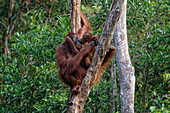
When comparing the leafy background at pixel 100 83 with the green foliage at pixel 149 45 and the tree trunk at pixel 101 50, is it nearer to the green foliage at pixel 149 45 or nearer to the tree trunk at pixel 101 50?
the green foliage at pixel 149 45

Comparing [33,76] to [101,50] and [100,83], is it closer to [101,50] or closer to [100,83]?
[100,83]

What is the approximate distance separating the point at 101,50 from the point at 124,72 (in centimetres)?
185

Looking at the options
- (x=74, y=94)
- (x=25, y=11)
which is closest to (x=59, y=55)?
(x=74, y=94)

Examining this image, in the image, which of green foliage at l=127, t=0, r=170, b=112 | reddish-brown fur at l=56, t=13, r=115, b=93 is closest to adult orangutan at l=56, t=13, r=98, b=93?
reddish-brown fur at l=56, t=13, r=115, b=93

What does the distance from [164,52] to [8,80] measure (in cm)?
368

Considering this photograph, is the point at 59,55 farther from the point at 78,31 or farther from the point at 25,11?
the point at 25,11

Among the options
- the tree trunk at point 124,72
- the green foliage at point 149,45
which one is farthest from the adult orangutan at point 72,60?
the green foliage at point 149,45

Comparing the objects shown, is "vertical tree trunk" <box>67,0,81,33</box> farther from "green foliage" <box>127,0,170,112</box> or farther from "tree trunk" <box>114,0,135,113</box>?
"green foliage" <box>127,0,170,112</box>

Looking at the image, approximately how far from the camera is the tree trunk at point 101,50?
3221 mm

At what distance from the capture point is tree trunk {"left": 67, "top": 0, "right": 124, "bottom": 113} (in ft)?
10.6

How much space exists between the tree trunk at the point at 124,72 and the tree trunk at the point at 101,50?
1.59 meters

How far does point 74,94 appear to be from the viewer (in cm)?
375

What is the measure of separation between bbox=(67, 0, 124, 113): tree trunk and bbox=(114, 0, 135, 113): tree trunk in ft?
5.21

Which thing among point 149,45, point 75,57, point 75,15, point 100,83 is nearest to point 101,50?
point 75,57
